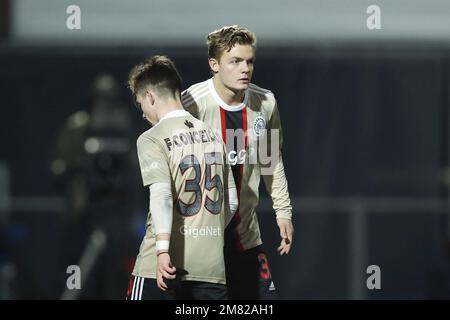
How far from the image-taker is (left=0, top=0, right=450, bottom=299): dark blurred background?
7125 mm

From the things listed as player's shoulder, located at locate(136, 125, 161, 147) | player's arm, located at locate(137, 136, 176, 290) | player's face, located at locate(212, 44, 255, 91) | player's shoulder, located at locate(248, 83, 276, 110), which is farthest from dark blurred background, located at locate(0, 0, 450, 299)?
player's arm, located at locate(137, 136, 176, 290)

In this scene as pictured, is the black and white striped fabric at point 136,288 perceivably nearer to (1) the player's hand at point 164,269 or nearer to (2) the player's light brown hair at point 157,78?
(1) the player's hand at point 164,269

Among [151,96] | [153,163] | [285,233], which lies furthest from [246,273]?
[151,96]

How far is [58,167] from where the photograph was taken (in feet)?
25.7

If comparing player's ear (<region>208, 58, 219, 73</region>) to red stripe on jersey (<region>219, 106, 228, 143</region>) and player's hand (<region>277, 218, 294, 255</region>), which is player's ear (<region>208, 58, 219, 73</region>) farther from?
player's hand (<region>277, 218, 294, 255</region>)

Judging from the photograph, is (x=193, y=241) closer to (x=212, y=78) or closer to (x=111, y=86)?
(x=212, y=78)

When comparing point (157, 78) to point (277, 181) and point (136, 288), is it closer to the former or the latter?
point (277, 181)

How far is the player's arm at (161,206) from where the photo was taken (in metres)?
3.68

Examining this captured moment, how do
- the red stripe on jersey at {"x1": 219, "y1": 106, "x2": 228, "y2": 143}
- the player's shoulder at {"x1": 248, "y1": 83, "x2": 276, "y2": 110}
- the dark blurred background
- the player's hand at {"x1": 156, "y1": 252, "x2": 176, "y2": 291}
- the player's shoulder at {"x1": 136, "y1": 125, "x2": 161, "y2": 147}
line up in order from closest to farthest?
the player's hand at {"x1": 156, "y1": 252, "x2": 176, "y2": 291}, the player's shoulder at {"x1": 136, "y1": 125, "x2": 161, "y2": 147}, the red stripe on jersey at {"x1": 219, "y1": 106, "x2": 228, "y2": 143}, the player's shoulder at {"x1": 248, "y1": 83, "x2": 276, "y2": 110}, the dark blurred background

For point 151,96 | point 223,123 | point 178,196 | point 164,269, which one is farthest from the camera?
point 223,123

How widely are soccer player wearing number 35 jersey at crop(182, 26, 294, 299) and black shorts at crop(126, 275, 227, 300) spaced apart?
193 mm

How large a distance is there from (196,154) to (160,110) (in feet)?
0.73

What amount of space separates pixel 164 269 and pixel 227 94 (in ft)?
2.50

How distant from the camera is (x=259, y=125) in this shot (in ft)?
13.4
